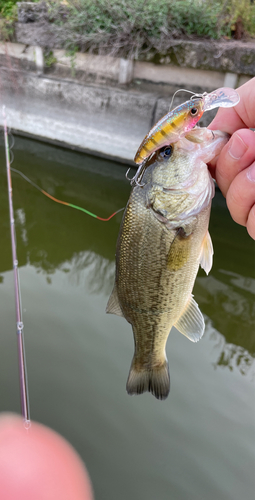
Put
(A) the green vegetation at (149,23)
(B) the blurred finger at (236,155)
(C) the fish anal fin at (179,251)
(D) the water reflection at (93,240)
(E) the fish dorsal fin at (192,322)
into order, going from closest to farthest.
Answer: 1. (B) the blurred finger at (236,155)
2. (C) the fish anal fin at (179,251)
3. (E) the fish dorsal fin at (192,322)
4. (D) the water reflection at (93,240)
5. (A) the green vegetation at (149,23)

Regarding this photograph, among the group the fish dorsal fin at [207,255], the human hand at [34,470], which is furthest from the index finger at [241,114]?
the human hand at [34,470]

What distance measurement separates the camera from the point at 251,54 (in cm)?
465

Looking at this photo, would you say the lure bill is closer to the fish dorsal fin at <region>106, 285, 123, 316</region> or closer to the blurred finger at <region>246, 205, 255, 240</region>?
the blurred finger at <region>246, 205, 255, 240</region>

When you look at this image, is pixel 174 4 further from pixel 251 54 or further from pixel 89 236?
pixel 89 236

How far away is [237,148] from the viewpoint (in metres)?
1.11

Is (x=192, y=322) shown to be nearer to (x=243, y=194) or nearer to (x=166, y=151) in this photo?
(x=243, y=194)

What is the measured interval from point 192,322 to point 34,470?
86 cm

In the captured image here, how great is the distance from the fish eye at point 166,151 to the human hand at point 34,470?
4.18 feet

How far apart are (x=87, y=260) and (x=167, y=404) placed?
82.7 inches

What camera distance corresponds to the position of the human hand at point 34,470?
1242 millimetres

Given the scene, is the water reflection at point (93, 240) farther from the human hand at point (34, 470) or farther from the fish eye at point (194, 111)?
the fish eye at point (194, 111)

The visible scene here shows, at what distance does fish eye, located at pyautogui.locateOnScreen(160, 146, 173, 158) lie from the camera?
45.5 inches

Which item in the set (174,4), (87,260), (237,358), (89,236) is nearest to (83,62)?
(174,4)

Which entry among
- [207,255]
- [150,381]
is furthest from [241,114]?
[150,381]
